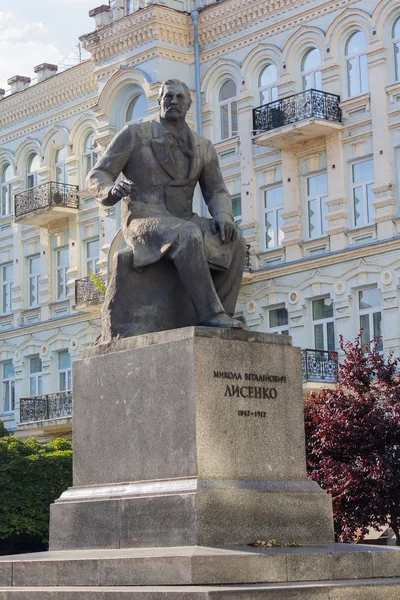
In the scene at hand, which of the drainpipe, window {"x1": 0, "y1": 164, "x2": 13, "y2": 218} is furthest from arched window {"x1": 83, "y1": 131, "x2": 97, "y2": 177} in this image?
the drainpipe

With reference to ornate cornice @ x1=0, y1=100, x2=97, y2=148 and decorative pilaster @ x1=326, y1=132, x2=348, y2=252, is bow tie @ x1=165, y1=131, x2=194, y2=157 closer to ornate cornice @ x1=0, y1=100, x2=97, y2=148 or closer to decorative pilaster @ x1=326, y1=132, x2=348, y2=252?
decorative pilaster @ x1=326, y1=132, x2=348, y2=252

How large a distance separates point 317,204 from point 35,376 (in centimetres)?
1168

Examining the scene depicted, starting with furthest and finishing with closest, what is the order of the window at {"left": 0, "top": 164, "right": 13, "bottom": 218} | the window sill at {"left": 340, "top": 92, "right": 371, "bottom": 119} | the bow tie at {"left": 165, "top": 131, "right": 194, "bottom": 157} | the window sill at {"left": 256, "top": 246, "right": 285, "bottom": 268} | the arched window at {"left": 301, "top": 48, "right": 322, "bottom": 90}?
the window at {"left": 0, "top": 164, "right": 13, "bottom": 218} < the window sill at {"left": 256, "top": 246, "right": 285, "bottom": 268} < the arched window at {"left": 301, "top": 48, "right": 322, "bottom": 90} < the window sill at {"left": 340, "top": 92, "right": 371, "bottom": 119} < the bow tie at {"left": 165, "top": 131, "right": 194, "bottom": 157}

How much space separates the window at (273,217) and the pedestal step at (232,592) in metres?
24.7

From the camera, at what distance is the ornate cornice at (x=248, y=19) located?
33.1 m

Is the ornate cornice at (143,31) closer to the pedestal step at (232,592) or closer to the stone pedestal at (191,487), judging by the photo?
the stone pedestal at (191,487)

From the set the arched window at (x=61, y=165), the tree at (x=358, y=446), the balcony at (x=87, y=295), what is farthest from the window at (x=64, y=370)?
the tree at (x=358, y=446)

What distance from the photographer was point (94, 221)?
38.8 m

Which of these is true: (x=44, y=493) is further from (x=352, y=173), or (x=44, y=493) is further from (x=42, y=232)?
(x=42, y=232)

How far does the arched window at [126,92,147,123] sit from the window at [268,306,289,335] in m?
6.61

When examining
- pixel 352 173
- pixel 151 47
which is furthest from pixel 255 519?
pixel 151 47

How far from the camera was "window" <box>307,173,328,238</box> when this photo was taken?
3238cm

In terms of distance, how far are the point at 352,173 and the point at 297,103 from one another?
2139 millimetres

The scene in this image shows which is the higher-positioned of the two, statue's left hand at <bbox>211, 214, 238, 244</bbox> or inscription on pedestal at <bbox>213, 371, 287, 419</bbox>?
statue's left hand at <bbox>211, 214, 238, 244</bbox>
